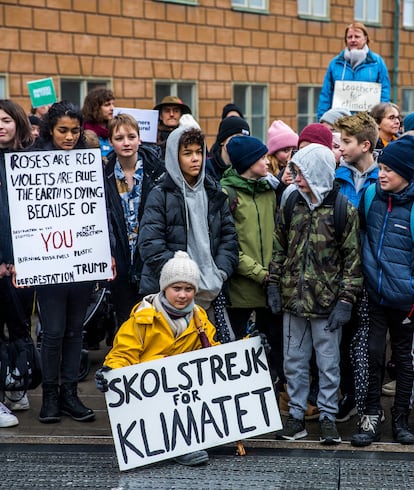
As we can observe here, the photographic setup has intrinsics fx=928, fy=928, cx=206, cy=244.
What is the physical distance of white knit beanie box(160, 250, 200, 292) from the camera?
5.15 meters

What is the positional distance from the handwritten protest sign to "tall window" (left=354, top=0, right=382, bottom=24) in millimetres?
14324

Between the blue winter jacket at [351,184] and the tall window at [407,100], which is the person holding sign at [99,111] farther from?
the tall window at [407,100]

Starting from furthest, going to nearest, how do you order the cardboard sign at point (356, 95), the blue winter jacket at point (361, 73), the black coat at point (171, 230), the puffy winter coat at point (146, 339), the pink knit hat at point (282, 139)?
the blue winter jacket at point (361, 73) < the cardboard sign at point (356, 95) < the pink knit hat at point (282, 139) < the black coat at point (171, 230) < the puffy winter coat at point (146, 339)

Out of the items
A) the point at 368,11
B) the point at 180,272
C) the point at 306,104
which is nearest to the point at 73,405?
the point at 180,272

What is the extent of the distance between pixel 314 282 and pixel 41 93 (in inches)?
199

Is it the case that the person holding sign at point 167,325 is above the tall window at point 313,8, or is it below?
below

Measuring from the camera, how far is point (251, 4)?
54.0ft

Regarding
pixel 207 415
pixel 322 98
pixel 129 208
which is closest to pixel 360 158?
pixel 129 208

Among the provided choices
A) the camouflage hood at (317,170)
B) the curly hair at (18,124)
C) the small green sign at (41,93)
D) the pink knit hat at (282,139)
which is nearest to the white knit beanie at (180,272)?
the camouflage hood at (317,170)

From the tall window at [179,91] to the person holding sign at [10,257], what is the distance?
29.7 ft

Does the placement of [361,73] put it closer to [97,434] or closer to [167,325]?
Answer: [167,325]

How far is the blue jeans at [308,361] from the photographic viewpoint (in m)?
5.38

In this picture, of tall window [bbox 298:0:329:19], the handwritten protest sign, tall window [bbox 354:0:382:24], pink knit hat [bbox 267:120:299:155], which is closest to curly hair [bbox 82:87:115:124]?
pink knit hat [bbox 267:120:299:155]

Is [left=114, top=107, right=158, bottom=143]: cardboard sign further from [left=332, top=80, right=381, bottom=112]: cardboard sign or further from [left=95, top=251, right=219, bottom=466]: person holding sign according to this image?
[left=95, top=251, right=219, bottom=466]: person holding sign
